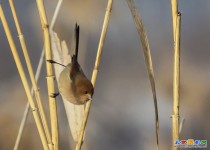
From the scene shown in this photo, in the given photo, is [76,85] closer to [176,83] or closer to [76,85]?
[76,85]

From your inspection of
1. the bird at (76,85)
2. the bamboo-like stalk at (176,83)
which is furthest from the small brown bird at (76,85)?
the bamboo-like stalk at (176,83)

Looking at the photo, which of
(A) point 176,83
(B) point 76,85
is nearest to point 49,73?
(B) point 76,85

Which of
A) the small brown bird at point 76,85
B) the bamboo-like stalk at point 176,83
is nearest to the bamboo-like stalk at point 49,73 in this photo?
the small brown bird at point 76,85

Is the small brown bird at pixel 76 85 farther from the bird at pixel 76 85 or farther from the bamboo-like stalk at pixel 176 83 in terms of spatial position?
the bamboo-like stalk at pixel 176 83

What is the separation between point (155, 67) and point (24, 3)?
1.60 ft

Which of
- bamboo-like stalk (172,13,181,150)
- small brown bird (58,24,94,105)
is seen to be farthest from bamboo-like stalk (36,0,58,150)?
bamboo-like stalk (172,13,181,150)

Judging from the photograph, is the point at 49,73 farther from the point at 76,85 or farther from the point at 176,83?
the point at 176,83

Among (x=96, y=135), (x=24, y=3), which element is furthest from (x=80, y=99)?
(x=24, y=3)

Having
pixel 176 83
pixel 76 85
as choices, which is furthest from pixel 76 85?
pixel 176 83

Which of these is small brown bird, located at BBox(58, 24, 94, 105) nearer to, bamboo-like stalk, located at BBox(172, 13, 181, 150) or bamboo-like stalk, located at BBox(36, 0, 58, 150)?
bamboo-like stalk, located at BBox(36, 0, 58, 150)

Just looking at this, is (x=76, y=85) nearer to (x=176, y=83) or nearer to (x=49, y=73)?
(x=49, y=73)

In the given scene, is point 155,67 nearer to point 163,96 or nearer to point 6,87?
point 163,96

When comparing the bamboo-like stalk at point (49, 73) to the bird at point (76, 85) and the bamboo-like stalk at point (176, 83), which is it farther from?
the bamboo-like stalk at point (176, 83)

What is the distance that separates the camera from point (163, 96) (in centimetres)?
116
